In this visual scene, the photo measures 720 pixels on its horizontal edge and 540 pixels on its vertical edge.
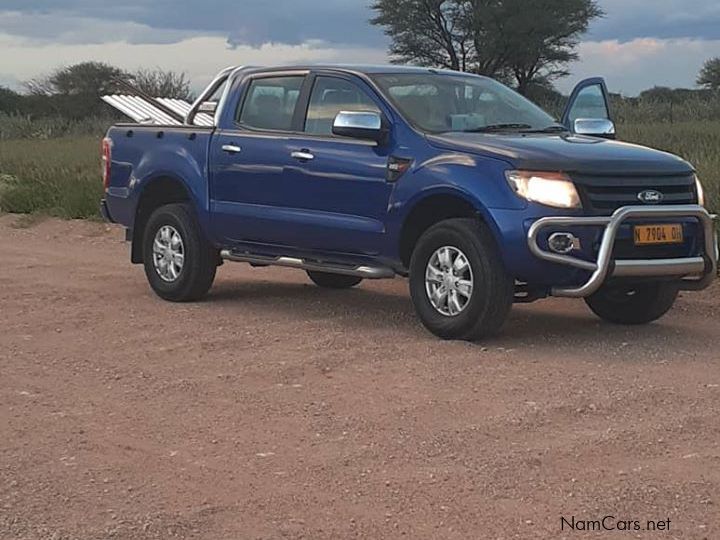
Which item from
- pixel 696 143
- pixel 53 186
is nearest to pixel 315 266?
pixel 696 143

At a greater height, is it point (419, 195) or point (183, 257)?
point (419, 195)

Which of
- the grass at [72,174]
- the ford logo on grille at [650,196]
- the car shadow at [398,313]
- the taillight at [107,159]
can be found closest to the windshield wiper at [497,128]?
the ford logo on grille at [650,196]

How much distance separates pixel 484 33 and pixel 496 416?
3850cm

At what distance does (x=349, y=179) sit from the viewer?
27.7 feet

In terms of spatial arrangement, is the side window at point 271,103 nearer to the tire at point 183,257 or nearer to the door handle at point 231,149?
the door handle at point 231,149

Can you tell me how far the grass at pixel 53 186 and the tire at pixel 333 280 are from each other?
21.7 feet

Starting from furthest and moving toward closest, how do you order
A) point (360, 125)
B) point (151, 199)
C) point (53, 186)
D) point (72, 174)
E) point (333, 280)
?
point (72, 174) → point (53, 186) → point (333, 280) → point (151, 199) → point (360, 125)

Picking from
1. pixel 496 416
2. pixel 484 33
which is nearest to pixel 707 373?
pixel 496 416

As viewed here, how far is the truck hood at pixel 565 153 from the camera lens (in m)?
7.52

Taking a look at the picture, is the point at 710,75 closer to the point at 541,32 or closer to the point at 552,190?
the point at 541,32

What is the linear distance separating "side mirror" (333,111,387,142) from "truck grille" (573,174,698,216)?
1.35m

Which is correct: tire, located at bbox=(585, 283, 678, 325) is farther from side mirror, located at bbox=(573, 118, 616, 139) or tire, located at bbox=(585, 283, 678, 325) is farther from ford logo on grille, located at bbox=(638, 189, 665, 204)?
side mirror, located at bbox=(573, 118, 616, 139)

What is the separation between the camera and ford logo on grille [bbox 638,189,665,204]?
25.2ft

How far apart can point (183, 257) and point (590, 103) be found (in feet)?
11.2
